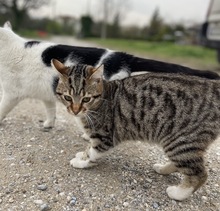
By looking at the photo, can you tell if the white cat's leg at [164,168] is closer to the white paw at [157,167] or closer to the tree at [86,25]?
the white paw at [157,167]

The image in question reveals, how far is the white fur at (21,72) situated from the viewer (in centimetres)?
334

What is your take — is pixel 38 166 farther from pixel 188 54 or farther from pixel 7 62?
pixel 188 54

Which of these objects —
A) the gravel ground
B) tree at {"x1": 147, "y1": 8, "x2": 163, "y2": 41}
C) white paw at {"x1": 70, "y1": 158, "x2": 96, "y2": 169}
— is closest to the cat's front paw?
the gravel ground

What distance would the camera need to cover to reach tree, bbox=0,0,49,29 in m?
26.2

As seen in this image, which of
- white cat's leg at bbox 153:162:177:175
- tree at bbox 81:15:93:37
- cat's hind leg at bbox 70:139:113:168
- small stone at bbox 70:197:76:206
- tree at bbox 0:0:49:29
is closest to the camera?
small stone at bbox 70:197:76:206

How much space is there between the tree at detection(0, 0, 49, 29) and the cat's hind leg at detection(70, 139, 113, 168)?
2571 cm

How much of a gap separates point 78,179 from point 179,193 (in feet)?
3.11

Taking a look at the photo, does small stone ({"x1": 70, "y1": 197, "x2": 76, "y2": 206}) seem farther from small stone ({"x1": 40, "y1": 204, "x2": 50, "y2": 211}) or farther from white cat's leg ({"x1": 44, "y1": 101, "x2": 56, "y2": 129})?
white cat's leg ({"x1": 44, "y1": 101, "x2": 56, "y2": 129})

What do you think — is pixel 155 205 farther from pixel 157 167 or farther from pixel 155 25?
pixel 155 25

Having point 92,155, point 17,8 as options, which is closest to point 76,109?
point 92,155

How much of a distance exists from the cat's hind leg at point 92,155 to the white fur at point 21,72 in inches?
Answer: 33.3

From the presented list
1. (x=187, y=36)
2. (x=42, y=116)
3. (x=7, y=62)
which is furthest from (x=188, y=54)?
(x=187, y=36)

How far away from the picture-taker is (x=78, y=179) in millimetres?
2807

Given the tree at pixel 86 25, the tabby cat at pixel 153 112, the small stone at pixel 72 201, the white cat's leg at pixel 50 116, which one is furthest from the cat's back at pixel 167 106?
the tree at pixel 86 25
